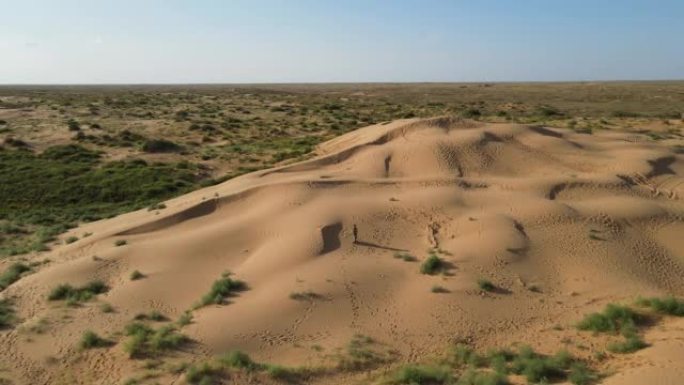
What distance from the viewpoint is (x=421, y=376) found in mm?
7961

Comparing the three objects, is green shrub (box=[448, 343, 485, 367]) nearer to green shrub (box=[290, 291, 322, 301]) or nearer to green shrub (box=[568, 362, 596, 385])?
green shrub (box=[568, 362, 596, 385])

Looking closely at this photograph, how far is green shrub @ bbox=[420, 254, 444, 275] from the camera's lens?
1107cm

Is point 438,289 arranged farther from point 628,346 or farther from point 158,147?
point 158,147

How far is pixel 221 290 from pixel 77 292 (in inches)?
118

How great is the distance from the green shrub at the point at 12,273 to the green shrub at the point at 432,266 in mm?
8664

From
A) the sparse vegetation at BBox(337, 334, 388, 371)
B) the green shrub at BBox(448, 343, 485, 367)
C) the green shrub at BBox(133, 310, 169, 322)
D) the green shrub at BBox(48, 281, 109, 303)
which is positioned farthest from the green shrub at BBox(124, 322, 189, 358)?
the green shrub at BBox(448, 343, 485, 367)

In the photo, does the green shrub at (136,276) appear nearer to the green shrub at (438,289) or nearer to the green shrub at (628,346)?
the green shrub at (438,289)

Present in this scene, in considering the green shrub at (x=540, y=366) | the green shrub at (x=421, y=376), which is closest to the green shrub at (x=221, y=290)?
the green shrub at (x=421, y=376)

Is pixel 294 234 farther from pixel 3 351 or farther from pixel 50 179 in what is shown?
pixel 50 179

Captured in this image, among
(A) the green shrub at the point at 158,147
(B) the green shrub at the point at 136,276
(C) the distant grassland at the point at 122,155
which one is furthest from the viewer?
(A) the green shrub at the point at 158,147

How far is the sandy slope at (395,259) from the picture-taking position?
9344mm

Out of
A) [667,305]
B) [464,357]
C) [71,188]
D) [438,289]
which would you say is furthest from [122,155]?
[667,305]

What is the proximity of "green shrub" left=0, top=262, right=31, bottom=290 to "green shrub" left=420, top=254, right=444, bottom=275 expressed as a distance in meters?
8.66

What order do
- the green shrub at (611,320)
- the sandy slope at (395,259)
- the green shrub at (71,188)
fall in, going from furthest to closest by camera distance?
the green shrub at (71,188) < the sandy slope at (395,259) < the green shrub at (611,320)
